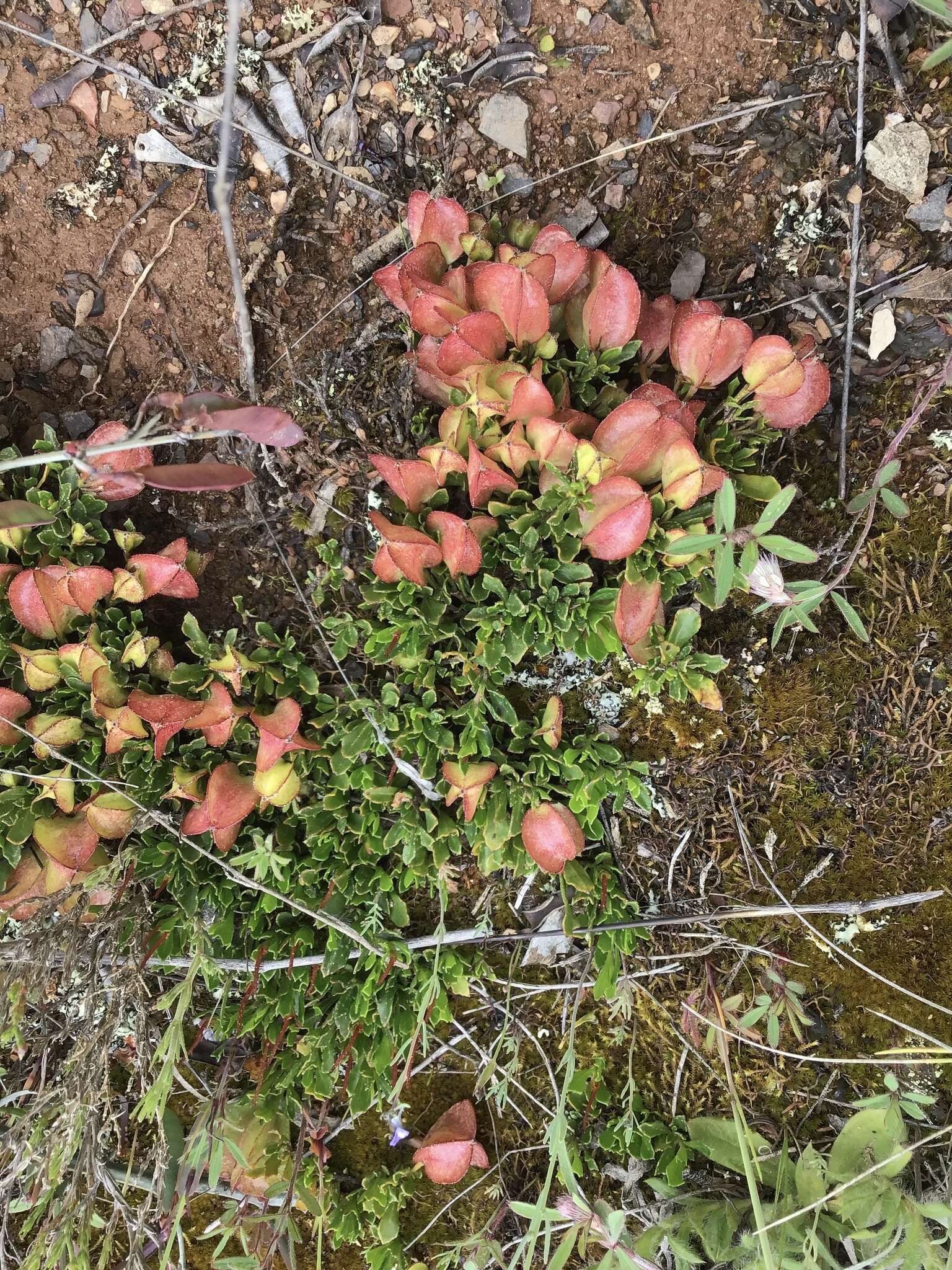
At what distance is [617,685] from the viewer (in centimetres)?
269

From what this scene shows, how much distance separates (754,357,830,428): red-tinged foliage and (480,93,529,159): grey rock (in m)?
1.07

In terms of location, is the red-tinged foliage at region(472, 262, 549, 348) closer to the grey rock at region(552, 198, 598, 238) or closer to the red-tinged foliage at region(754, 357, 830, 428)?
the grey rock at region(552, 198, 598, 238)

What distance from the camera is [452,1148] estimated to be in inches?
108

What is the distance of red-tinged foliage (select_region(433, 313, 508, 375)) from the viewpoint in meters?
2.17

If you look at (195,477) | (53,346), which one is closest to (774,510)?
(195,477)

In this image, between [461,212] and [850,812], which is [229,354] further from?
[850,812]

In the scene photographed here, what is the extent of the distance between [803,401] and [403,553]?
1.13 metres

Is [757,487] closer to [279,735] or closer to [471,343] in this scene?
[471,343]

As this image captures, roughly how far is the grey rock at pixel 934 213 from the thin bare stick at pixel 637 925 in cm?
198

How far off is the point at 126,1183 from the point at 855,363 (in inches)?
135

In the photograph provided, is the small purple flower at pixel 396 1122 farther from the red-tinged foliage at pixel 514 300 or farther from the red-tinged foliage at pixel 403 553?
the red-tinged foliage at pixel 514 300

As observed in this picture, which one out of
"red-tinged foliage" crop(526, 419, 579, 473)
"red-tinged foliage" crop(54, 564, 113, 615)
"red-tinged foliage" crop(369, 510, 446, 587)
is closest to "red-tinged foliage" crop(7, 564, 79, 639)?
"red-tinged foliage" crop(54, 564, 113, 615)

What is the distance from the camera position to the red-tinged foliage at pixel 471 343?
85.5 inches

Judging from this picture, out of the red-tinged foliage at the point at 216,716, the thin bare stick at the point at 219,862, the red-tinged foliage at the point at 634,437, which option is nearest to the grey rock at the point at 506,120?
the red-tinged foliage at the point at 634,437
